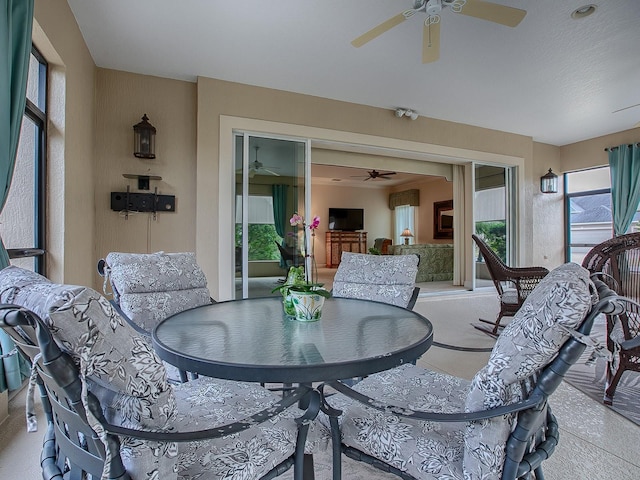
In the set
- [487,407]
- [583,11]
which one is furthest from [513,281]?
[487,407]

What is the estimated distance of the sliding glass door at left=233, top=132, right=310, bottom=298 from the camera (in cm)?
420

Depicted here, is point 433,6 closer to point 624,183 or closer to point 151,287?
point 151,287

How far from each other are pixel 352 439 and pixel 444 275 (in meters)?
7.10

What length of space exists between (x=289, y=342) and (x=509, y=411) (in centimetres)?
71

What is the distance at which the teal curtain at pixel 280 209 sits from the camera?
441 centimetres

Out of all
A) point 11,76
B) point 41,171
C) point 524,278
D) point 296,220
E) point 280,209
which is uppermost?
point 11,76

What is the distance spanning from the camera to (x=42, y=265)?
2.66m

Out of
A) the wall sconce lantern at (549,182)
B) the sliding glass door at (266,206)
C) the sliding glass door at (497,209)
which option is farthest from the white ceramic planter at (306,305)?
the wall sconce lantern at (549,182)

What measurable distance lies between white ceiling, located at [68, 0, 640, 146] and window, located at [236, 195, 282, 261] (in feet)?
4.94

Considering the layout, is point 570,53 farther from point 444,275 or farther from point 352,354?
point 444,275

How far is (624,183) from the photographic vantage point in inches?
240

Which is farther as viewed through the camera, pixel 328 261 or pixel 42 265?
pixel 328 261

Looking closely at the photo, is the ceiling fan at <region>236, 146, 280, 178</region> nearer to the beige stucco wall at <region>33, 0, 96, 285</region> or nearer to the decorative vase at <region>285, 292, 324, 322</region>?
the beige stucco wall at <region>33, 0, 96, 285</region>

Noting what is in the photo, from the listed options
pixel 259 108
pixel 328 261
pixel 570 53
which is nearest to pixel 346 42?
pixel 259 108
